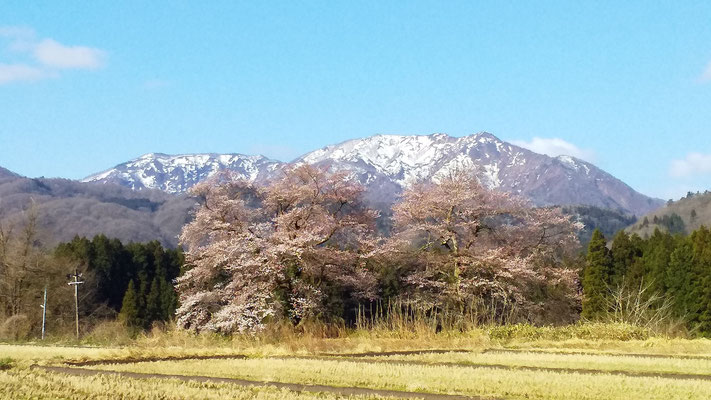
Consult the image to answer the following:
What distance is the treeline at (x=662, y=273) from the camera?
44.6m

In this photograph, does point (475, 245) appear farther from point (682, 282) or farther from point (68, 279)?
point (68, 279)

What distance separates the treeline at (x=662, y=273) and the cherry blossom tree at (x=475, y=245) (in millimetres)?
8662

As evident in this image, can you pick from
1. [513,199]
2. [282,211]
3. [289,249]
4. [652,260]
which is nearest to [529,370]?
[289,249]

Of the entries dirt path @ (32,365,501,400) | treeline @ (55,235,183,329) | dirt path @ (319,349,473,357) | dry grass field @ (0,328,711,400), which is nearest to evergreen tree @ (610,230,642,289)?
dry grass field @ (0,328,711,400)

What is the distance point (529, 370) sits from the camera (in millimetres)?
13492

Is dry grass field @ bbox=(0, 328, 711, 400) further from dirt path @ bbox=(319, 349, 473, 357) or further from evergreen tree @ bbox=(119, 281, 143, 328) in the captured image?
evergreen tree @ bbox=(119, 281, 143, 328)

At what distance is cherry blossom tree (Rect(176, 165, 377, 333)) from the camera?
27.3 m

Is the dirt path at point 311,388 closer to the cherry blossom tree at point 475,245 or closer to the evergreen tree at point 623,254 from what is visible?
the cherry blossom tree at point 475,245

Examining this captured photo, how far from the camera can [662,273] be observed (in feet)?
160

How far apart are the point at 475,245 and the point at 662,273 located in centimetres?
2260

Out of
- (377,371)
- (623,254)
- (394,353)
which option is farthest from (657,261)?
(377,371)

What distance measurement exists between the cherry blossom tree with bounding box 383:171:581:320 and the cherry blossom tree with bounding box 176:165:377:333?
2090 mm

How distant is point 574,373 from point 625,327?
33.1 ft

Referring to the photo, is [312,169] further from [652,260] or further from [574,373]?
[652,260]
